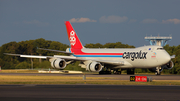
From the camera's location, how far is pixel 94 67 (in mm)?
53844

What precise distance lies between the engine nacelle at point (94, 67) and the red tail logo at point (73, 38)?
10698 mm

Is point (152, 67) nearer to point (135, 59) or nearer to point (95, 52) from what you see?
point (135, 59)

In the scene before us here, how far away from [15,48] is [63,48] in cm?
1999

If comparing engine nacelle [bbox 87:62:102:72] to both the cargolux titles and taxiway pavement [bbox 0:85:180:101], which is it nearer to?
the cargolux titles

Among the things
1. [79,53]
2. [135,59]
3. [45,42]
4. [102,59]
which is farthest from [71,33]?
[45,42]

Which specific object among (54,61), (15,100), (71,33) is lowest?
(15,100)

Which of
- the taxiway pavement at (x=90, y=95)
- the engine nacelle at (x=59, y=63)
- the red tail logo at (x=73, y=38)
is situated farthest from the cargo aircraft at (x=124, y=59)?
the taxiway pavement at (x=90, y=95)

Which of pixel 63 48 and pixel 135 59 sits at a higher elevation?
pixel 63 48

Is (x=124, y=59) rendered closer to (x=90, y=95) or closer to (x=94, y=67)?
(x=94, y=67)

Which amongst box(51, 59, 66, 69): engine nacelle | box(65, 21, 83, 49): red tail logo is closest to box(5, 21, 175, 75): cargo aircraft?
box(51, 59, 66, 69): engine nacelle

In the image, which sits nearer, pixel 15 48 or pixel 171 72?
pixel 171 72

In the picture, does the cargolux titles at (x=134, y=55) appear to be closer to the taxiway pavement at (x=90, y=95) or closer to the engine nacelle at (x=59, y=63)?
the engine nacelle at (x=59, y=63)

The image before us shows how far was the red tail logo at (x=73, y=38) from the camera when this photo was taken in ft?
214

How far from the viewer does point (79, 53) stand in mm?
63406
